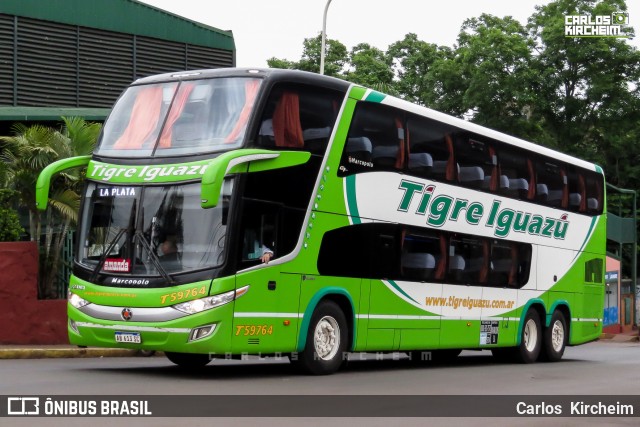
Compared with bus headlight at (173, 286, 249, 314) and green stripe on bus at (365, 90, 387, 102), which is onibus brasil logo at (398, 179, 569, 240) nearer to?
green stripe on bus at (365, 90, 387, 102)

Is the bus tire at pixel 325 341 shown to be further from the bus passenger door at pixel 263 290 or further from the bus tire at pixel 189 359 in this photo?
the bus tire at pixel 189 359

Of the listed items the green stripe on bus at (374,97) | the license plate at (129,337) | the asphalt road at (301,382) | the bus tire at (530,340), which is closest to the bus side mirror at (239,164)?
the green stripe on bus at (374,97)

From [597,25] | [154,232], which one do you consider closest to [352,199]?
[154,232]

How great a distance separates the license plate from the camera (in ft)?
45.1

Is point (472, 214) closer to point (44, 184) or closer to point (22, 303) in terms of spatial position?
point (44, 184)

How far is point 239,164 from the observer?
1377 cm

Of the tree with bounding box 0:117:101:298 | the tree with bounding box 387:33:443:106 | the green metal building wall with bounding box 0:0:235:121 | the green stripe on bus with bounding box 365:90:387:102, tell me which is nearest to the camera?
the green stripe on bus with bounding box 365:90:387:102

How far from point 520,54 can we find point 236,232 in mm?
35357

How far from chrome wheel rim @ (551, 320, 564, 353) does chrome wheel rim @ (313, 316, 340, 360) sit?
8290 mm

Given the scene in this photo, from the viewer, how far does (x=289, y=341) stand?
14.6 meters

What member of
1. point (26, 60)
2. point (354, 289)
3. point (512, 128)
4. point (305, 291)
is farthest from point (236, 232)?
point (512, 128)

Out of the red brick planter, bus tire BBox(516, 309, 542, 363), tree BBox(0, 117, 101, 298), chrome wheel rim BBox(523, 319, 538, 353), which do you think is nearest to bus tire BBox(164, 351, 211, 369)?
the red brick planter

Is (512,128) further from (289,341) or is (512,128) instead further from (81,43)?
(289,341)

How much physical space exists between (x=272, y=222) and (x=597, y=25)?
120ft
